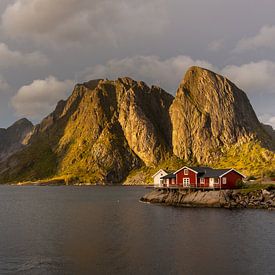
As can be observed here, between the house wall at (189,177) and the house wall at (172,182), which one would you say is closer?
the house wall at (189,177)

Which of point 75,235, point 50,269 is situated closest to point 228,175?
point 75,235

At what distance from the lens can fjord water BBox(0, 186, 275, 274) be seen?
145ft

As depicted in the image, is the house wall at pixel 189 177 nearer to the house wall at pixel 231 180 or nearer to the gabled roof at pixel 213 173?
the gabled roof at pixel 213 173

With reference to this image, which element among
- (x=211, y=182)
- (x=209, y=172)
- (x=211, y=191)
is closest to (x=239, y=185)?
(x=211, y=182)

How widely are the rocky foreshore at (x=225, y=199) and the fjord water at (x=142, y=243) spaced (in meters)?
7.40

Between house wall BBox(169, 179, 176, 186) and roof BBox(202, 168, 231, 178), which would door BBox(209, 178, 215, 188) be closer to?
roof BBox(202, 168, 231, 178)

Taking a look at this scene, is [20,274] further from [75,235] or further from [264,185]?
[264,185]

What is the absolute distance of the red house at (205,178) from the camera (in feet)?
360

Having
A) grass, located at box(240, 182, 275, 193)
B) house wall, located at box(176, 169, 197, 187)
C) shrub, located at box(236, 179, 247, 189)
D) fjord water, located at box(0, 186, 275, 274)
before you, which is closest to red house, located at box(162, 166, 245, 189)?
house wall, located at box(176, 169, 197, 187)

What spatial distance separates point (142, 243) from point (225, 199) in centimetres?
4884

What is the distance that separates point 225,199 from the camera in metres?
100

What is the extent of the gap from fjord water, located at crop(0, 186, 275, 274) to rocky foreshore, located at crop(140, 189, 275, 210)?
7403 mm

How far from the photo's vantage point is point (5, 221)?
84.2 m

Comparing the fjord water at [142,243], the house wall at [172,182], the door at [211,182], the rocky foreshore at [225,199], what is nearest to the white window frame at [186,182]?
the rocky foreshore at [225,199]
